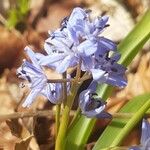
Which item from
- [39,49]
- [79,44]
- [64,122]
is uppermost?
[79,44]

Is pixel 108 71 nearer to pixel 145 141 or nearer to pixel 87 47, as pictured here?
pixel 87 47

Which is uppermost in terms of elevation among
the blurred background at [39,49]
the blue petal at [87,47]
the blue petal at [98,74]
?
the blue petal at [87,47]

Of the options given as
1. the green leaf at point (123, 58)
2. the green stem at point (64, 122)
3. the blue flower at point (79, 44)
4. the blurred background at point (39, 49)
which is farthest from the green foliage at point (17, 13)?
the blue flower at point (79, 44)

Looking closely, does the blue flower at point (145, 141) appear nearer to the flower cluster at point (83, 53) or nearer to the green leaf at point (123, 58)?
the flower cluster at point (83, 53)

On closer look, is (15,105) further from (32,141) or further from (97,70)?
(97,70)

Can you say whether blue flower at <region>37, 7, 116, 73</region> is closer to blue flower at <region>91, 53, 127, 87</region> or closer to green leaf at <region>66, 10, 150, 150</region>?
blue flower at <region>91, 53, 127, 87</region>

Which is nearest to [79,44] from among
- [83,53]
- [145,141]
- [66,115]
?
[83,53]
